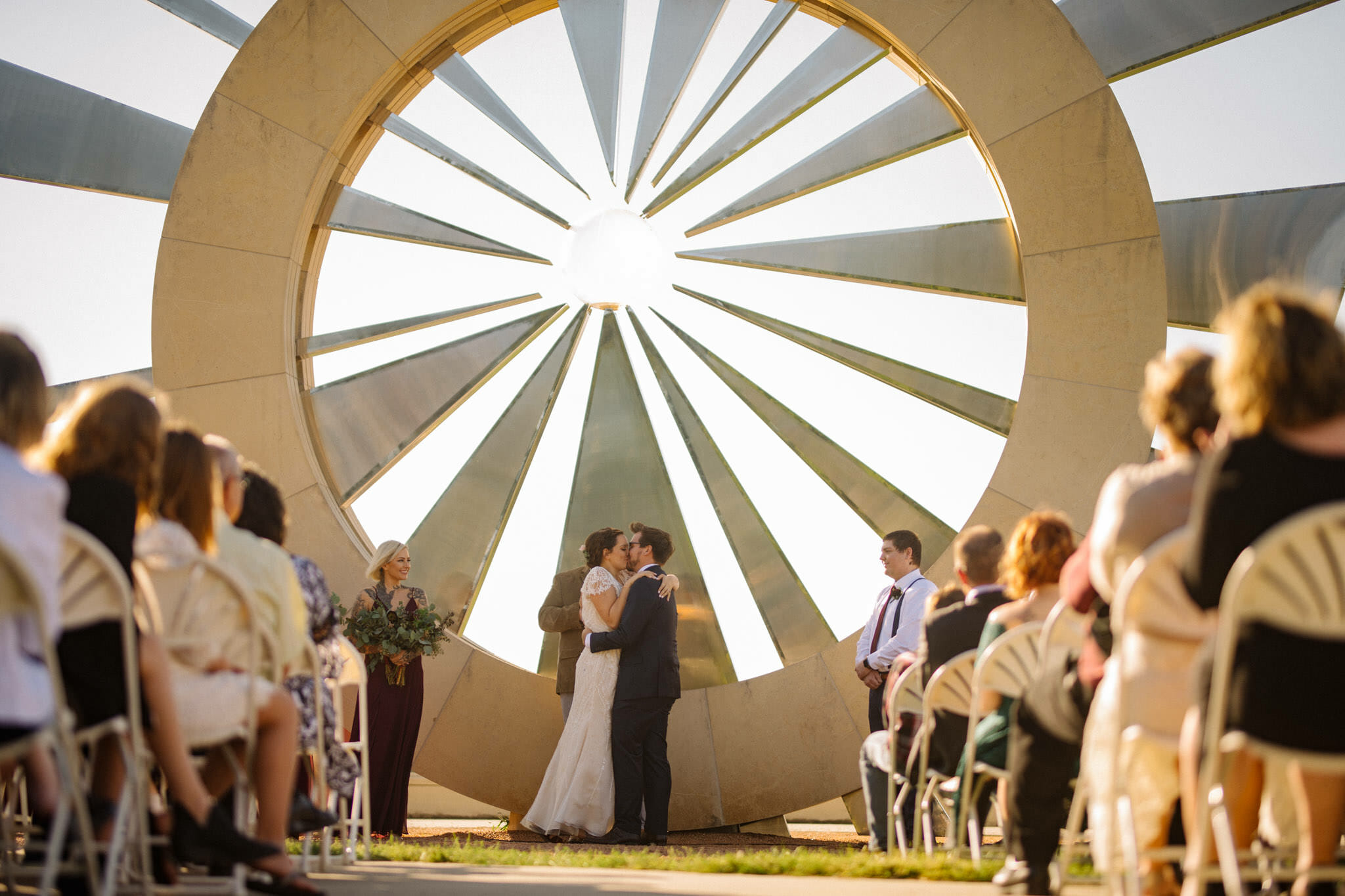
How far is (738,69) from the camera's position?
827cm

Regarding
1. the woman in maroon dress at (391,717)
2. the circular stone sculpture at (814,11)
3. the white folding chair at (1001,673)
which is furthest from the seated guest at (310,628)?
the circular stone sculpture at (814,11)

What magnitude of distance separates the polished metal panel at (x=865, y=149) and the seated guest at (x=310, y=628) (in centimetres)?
524

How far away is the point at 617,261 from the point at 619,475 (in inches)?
67.9

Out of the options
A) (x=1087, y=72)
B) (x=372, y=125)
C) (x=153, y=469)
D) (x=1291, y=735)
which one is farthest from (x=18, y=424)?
(x=1087, y=72)

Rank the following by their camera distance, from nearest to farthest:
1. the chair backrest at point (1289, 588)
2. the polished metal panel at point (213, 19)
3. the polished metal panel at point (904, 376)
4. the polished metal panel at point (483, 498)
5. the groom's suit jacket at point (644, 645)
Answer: the chair backrest at point (1289, 588) < the groom's suit jacket at point (644, 645) < the polished metal panel at point (904, 376) < the polished metal panel at point (213, 19) < the polished metal panel at point (483, 498)

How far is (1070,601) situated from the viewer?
118 inches

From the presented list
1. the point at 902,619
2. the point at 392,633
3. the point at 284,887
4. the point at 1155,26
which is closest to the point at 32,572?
the point at 284,887

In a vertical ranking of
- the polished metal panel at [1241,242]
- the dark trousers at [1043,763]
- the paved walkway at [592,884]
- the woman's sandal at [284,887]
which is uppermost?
the polished metal panel at [1241,242]

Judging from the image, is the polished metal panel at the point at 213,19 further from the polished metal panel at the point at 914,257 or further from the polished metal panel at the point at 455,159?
the polished metal panel at the point at 914,257

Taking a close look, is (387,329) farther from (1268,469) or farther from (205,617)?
(1268,469)

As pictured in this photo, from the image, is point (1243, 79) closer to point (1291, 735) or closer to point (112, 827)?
→ point (1291, 735)

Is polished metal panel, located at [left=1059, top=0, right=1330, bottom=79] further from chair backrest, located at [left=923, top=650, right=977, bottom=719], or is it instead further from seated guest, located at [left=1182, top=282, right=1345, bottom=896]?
seated guest, located at [left=1182, top=282, right=1345, bottom=896]

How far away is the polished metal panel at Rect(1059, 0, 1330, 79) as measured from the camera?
746cm

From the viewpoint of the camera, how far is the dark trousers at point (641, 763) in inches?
266
